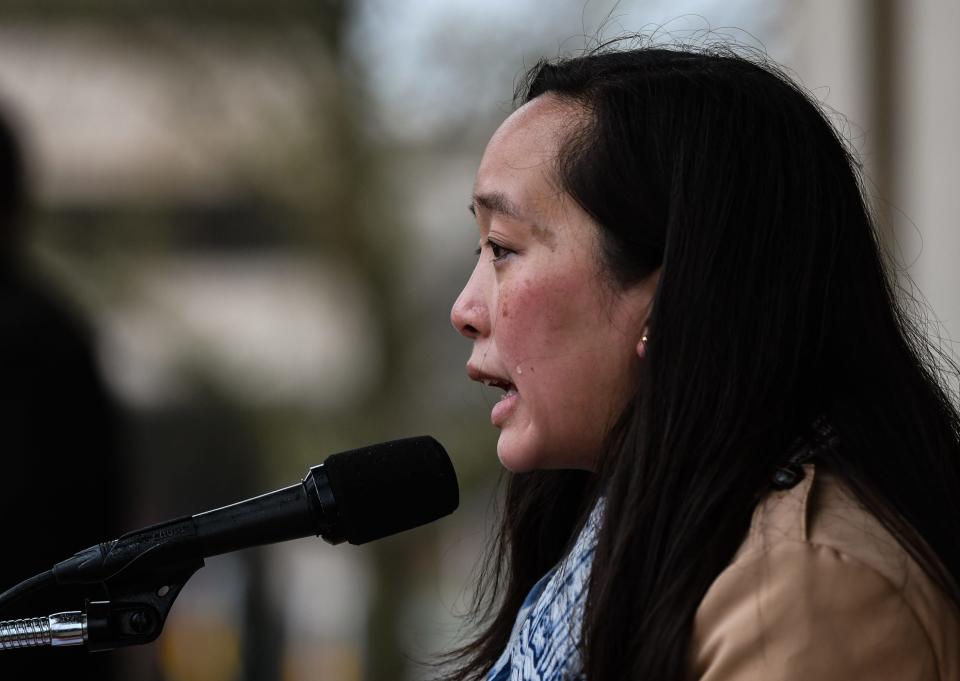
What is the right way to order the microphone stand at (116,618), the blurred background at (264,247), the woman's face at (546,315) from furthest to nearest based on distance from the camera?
the blurred background at (264,247)
the woman's face at (546,315)
the microphone stand at (116,618)

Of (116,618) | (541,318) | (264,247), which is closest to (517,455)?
(541,318)

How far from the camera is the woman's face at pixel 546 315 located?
1495 millimetres

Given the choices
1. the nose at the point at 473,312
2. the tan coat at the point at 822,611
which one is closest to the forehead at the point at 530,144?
the nose at the point at 473,312

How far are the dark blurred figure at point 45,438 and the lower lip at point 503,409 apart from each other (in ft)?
4.60

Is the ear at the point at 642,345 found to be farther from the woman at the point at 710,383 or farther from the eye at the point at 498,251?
the eye at the point at 498,251

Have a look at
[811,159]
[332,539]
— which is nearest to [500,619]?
[332,539]

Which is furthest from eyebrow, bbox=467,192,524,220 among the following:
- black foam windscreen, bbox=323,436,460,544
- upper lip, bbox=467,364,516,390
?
black foam windscreen, bbox=323,436,460,544

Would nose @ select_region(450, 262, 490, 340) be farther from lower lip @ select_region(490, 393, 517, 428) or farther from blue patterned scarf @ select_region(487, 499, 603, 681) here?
blue patterned scarf @ select_region(487, 499, 603, 681)

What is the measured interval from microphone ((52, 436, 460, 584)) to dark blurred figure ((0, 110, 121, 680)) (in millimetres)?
1339

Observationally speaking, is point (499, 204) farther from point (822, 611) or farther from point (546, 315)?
point (822, 611)

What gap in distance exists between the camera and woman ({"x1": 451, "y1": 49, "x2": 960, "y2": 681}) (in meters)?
1.22

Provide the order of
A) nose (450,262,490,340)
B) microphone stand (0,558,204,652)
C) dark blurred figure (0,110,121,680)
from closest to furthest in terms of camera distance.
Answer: microphone stand (0,558,204,652)
nose (450,262,490,340)
dark blurred figure (0,110,121,680)

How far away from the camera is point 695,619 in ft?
4.07

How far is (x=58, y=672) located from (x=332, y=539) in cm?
151
